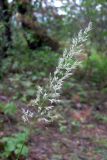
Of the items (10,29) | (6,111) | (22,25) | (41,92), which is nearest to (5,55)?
(10,29)

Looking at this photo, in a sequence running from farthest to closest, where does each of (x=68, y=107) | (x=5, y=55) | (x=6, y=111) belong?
1. (x=5, y=55)
2. (x=68, y=107)
3. (x=6, y=111)

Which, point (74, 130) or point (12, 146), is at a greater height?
point (74, 130)

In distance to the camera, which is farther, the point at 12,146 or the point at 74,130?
the point at 74,130

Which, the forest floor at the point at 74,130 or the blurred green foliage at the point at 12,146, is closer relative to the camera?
the blurred green foliage at the point at 12,146

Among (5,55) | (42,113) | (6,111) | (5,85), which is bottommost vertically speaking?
(42,113)

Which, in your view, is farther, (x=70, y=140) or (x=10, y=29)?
(x=10, y=29)

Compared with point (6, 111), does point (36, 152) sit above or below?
below

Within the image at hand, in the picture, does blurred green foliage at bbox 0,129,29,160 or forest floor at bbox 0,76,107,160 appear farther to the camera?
forest floor at bbox 0,76,107,160

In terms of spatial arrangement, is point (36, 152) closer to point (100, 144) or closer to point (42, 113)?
point (100, 144)
